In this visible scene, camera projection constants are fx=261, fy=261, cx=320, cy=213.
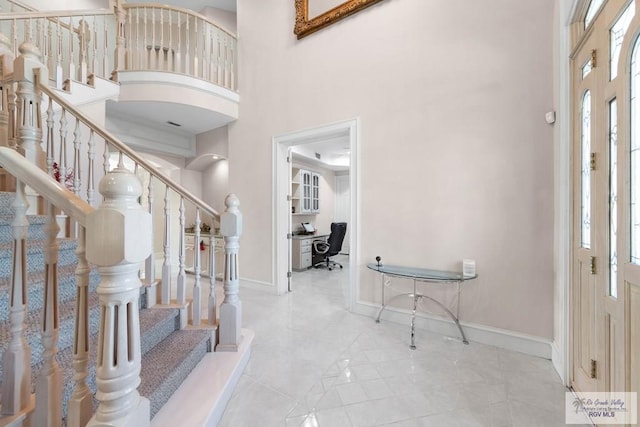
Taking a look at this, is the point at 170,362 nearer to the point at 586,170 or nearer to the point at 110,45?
the point at 586,170

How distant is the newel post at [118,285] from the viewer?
0.68m

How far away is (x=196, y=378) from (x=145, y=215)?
138 cm

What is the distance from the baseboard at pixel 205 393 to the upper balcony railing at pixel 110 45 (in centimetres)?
360

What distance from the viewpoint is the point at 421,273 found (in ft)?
8.30

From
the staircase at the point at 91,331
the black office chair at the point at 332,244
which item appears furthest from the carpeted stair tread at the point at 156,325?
the black office chair at the point at 332,244

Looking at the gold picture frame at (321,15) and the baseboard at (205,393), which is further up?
the gold picture frame at (321,15)

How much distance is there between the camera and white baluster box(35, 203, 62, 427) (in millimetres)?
880

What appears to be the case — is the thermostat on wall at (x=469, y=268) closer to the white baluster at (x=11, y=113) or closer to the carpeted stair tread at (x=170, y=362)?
the carpeted stair tread at (x=170, y=362)

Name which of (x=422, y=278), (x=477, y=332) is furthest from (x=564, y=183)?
(x=477, y=332)

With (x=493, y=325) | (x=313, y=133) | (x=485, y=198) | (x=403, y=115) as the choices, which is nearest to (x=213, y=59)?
(x=313, y=133)

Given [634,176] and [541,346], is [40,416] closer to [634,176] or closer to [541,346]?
[634,176]

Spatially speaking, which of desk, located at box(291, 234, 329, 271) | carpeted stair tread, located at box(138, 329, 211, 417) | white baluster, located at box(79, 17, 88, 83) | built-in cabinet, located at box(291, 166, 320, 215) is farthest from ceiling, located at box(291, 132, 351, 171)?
carpeted stair tread, located at box(138, 329, 211, 417)

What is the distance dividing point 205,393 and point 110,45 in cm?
603

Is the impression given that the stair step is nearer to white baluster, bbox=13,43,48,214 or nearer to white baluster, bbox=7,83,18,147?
white baluster, bbox=13,43,48,214
